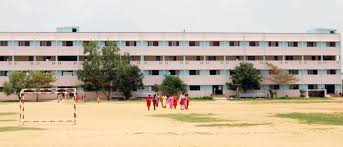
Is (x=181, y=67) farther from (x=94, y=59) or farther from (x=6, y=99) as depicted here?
(x=6, y=99)

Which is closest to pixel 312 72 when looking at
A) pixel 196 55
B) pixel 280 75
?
pixel 280 75

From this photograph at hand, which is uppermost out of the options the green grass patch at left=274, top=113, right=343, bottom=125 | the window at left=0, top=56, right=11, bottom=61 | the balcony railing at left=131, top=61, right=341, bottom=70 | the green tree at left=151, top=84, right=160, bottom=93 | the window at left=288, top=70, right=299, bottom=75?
the window at left=0, top=56, right=11, bottom=61

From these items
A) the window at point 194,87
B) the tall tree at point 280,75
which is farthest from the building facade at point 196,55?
the tall tree at point 280,75

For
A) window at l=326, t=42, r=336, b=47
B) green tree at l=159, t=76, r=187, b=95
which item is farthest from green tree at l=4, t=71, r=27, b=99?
window at l=326, t=42, r=336, b=47

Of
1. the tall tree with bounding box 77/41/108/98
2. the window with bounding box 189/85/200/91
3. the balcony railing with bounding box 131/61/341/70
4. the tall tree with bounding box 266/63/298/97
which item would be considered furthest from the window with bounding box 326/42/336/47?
the tall tree with bounding box 77/41/108/98

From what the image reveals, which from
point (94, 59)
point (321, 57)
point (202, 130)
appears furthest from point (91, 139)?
point (321, 57)

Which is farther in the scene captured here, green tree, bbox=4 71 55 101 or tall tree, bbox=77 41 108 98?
tall tree, bbox=77 41 108 98

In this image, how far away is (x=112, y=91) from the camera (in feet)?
364

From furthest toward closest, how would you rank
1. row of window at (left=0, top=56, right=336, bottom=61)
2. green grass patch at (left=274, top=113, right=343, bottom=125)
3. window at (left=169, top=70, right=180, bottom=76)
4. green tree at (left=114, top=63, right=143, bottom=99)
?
window at (left=169, top=70, right=180, bottom=76), row of window at (left=0, top=56, right=336, bottom=61), green tree at (left=114, top=63, right=143, bottom=99), green grass patch at (left=274, top=113, right=343, bottom=125)

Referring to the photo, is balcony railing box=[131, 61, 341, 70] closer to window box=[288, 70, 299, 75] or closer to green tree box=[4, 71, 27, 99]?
window box=[288, 70, 299, 75]

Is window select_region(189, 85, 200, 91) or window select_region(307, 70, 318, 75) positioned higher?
window select_region(307, 70, 318, 75)

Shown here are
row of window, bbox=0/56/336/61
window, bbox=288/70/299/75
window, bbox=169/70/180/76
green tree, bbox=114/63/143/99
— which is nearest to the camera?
green tree, bbox=114/63/143/99

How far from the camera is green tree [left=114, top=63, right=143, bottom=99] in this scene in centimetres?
10488

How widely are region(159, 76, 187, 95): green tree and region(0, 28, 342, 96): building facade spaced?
207 inches
